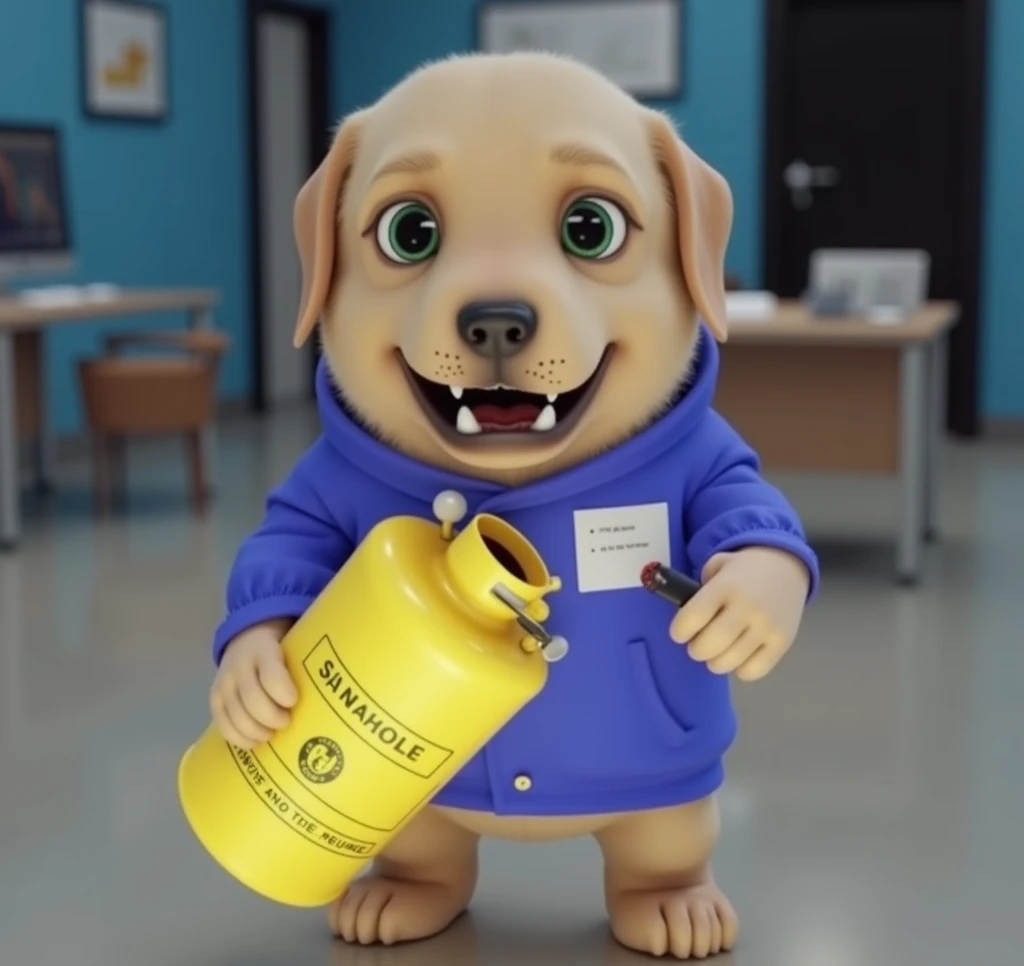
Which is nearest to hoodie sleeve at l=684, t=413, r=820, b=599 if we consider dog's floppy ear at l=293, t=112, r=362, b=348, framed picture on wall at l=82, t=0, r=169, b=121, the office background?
dog's floppy ear at l=293, t=112, r=362, b=348

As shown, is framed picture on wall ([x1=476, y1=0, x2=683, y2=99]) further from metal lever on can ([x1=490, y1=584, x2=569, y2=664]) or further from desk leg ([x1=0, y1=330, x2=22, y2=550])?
metal lever on can ([x1=490, y1=584, x2=569, y2=664])

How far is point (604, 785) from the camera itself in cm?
168

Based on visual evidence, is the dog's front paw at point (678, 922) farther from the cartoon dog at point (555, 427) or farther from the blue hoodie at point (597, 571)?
the blue hoodie at point (597, 571)

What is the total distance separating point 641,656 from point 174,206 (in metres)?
6.10

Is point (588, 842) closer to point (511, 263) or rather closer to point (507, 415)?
point (507, 415)

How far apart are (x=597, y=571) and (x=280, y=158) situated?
280 inches

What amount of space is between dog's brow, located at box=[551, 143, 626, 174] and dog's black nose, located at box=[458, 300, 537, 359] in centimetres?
17

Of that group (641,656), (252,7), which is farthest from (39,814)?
(252,7)

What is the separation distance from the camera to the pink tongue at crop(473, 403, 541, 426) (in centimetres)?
156

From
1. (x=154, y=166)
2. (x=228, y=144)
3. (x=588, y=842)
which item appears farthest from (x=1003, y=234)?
(x=588, y=842)

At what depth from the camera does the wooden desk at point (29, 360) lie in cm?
466

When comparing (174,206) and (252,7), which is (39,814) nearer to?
(174,206)

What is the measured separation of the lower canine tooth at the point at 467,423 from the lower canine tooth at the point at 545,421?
57mm

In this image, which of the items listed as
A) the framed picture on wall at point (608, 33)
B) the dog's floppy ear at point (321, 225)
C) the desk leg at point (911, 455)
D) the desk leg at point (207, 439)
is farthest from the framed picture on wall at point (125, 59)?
the dog's floppy ear at point (321, 225)
